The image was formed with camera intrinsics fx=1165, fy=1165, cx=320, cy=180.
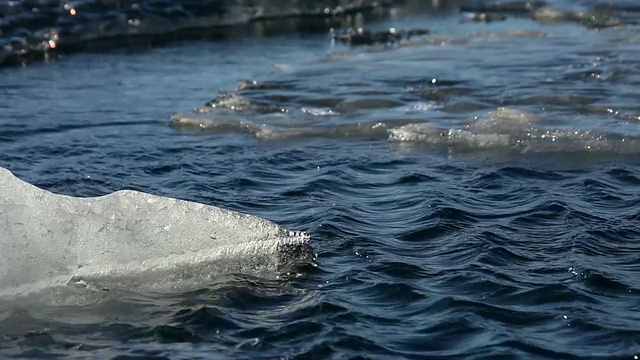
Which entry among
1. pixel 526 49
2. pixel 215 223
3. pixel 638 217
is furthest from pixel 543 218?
pixel 526 49

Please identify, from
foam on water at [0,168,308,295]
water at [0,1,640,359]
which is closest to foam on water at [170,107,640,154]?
water at [0,1,640,359]

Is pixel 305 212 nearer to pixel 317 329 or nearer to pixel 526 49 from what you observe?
pixel 317 329

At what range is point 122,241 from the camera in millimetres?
5266

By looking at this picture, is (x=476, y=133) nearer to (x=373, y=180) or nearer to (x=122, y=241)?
(x=373, y=180)

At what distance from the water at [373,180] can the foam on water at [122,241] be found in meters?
0.12

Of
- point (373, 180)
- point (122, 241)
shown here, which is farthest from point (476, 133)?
point (122, 241)

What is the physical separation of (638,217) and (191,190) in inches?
105

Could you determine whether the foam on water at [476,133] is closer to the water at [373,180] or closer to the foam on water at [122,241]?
the water at [373,180]

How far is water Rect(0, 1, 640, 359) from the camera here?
15.5ft

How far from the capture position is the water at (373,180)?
4.72 meters

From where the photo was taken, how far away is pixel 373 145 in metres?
8.43

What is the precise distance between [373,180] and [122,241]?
2407mm

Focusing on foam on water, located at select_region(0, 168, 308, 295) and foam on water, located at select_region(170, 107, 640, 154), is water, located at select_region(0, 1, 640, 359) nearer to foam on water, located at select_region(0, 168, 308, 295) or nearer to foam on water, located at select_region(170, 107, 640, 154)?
foam on water, located at select_region(170, 107, 640, 154)

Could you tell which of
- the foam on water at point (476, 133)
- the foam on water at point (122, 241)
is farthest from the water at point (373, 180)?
the foam on water at point (122, 241)
